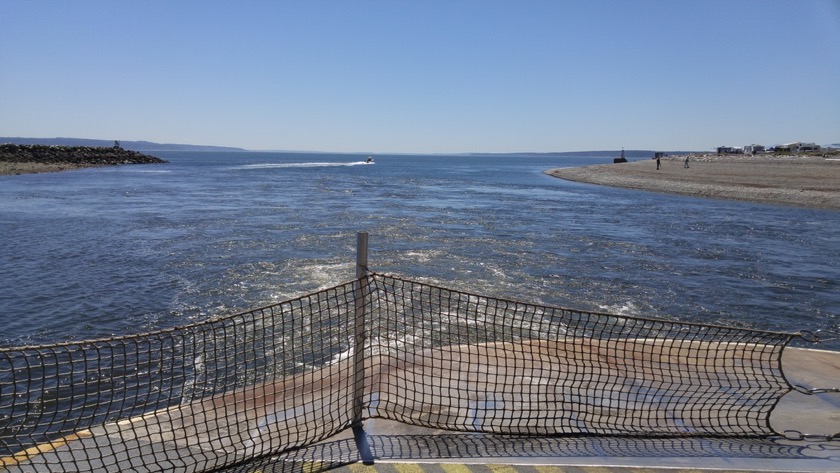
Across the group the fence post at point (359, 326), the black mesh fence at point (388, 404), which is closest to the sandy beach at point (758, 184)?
the black mesh fence at point (388, 404)

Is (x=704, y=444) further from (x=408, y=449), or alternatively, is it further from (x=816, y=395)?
(x=408, y=449)

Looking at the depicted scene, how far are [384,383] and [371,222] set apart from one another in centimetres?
2275

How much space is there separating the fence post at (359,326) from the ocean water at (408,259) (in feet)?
26.3

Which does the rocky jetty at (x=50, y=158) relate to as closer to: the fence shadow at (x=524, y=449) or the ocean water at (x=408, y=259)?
the ocean water at (x=408, y=259)

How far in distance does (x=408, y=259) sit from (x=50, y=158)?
259ft

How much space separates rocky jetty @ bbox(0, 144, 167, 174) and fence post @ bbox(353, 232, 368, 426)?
70381 millimetres

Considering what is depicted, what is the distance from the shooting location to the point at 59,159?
78.5 m

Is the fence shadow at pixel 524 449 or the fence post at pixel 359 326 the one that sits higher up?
the fence post at pixel 359 326

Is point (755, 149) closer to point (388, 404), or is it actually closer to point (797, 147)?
point (797, 147)

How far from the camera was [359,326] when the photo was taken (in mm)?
4988

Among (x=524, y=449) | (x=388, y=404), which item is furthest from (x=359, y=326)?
(x=524, y=449)

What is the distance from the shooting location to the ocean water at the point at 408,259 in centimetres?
1292

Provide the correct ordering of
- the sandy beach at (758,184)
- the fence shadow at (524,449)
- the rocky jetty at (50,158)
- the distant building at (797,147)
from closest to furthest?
the fence shadow at (524,449)
the sandy beach at (758,184)
the rocky jetty at (50,158)
the distant building at (797,147)

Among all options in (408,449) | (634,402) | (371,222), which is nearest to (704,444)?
(634,402)
